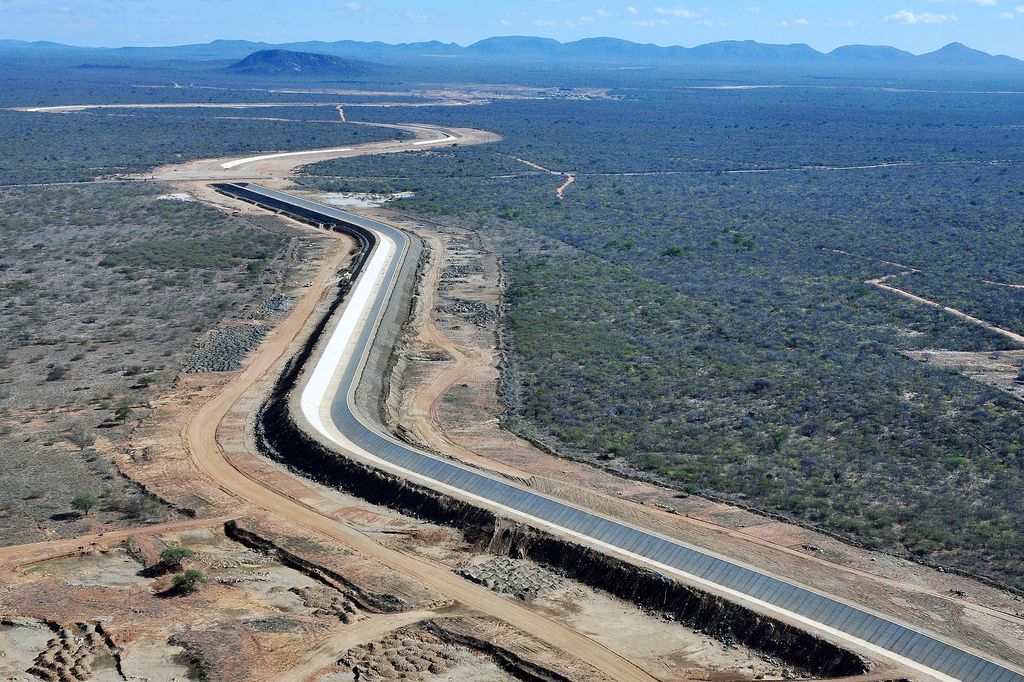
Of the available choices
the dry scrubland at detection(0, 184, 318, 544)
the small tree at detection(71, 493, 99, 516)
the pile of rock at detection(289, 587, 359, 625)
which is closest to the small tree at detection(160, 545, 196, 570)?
the pile of rock at detection(289, 587, 359, 625)

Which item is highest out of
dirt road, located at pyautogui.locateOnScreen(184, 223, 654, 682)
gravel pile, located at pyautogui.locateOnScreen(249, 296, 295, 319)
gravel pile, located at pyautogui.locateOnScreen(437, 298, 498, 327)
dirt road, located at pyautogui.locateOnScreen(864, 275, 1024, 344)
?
dirt road, located at pyautogui.locateOnScreen(864, 275, 1024, 344)

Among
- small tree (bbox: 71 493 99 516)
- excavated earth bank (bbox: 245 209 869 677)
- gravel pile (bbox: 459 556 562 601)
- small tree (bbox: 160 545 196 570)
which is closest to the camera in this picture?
excavated earth bank (bbox: 245 209 869 677)

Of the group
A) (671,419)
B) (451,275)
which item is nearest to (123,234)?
(451,275)

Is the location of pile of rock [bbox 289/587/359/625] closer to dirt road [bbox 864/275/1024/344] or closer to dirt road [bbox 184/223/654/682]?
dirt road [bbox 184/223/654/682]

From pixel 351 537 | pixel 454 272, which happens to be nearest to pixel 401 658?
pixel 351 537

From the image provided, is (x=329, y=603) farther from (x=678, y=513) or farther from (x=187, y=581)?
(x=678, y=513)

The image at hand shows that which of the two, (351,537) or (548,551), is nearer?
(548,551)
